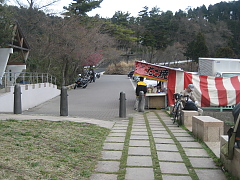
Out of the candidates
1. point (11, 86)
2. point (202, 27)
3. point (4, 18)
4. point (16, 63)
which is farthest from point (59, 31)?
point (202, 27)

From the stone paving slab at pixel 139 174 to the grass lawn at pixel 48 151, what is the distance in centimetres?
A: 60

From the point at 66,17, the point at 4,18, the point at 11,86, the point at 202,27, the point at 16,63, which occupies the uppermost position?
the point at 202,27

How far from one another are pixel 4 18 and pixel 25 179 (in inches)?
541

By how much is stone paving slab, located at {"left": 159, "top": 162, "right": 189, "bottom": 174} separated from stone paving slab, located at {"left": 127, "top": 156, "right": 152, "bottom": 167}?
0.25m

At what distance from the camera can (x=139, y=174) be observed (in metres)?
4.92

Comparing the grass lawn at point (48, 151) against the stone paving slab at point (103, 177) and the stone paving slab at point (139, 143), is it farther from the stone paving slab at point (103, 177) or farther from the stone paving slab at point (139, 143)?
the stone paving slab at point (139, 143)

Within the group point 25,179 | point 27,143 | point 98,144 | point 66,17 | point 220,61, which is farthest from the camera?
point 66,17

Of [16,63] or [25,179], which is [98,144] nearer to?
[25,179]

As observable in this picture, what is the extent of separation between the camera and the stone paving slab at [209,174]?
4.84 meters

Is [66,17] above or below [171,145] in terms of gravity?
above

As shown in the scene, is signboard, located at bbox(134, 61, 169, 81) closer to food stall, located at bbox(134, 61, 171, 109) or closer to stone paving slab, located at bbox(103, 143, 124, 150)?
food stall, located at bbox(134, 61, 171, 109)

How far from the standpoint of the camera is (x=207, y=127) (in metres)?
7.07

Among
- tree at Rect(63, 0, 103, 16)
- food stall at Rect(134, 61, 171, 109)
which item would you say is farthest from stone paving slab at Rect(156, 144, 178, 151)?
tree at Rect(63, 0, 103, 16)

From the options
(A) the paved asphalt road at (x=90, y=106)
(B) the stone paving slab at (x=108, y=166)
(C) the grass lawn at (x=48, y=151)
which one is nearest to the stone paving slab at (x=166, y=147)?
(C) the grass lawn at (x=48, y=151)
